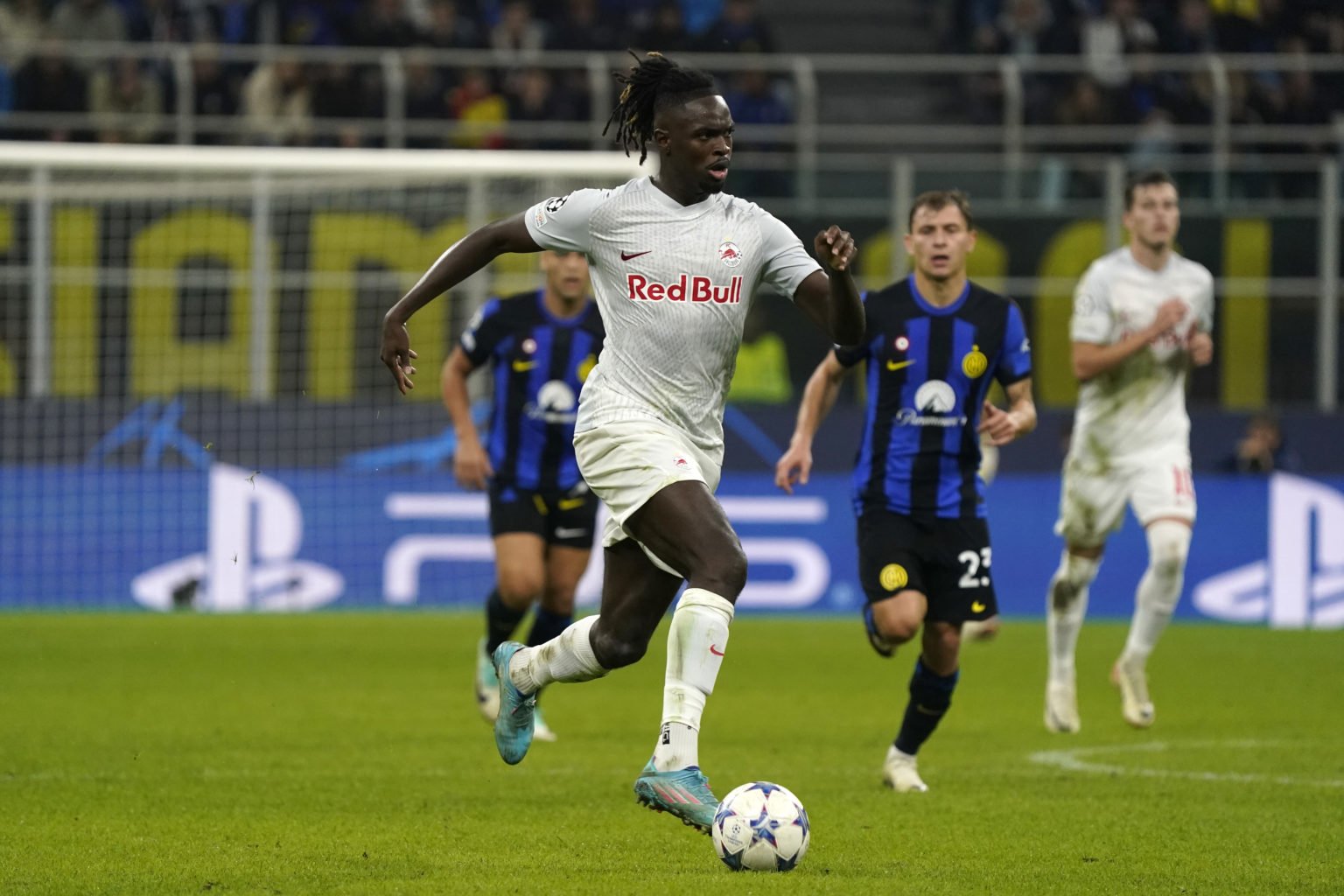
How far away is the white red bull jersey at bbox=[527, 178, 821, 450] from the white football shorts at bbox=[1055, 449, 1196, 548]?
441 centimetres

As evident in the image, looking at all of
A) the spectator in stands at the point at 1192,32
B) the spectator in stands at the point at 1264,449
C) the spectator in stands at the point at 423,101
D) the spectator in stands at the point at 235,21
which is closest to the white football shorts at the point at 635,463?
the spectator in stands at the point at 1264,449

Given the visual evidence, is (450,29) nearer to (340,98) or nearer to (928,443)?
(340,98)

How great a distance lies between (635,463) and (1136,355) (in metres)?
4.97

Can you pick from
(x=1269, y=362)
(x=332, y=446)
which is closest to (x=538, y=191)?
(x=332, y=446)

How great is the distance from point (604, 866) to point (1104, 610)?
38.4ft

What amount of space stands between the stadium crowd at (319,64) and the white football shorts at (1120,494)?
959 centimetres

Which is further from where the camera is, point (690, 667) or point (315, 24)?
point (315, 24)

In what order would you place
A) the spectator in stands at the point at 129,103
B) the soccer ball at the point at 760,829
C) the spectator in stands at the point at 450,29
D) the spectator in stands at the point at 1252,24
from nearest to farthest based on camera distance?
1. the soccer ball at the point at 760,829
2. the spectator in stands at the point at 129,103
3. the spectator in stands at the point at 450,29
4. the spectator in stands at the point at 1252,24


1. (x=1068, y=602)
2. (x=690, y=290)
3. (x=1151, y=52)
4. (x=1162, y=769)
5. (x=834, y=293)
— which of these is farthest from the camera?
(x=1151, y=52)

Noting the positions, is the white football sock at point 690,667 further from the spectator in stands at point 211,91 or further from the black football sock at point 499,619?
the spectator in stands at point 211,91

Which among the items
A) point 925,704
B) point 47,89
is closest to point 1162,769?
point 925,704

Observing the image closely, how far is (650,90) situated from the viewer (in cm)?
634

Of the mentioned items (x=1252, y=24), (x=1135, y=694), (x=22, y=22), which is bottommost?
(x=1135, y=694)

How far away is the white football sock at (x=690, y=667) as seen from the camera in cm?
573
